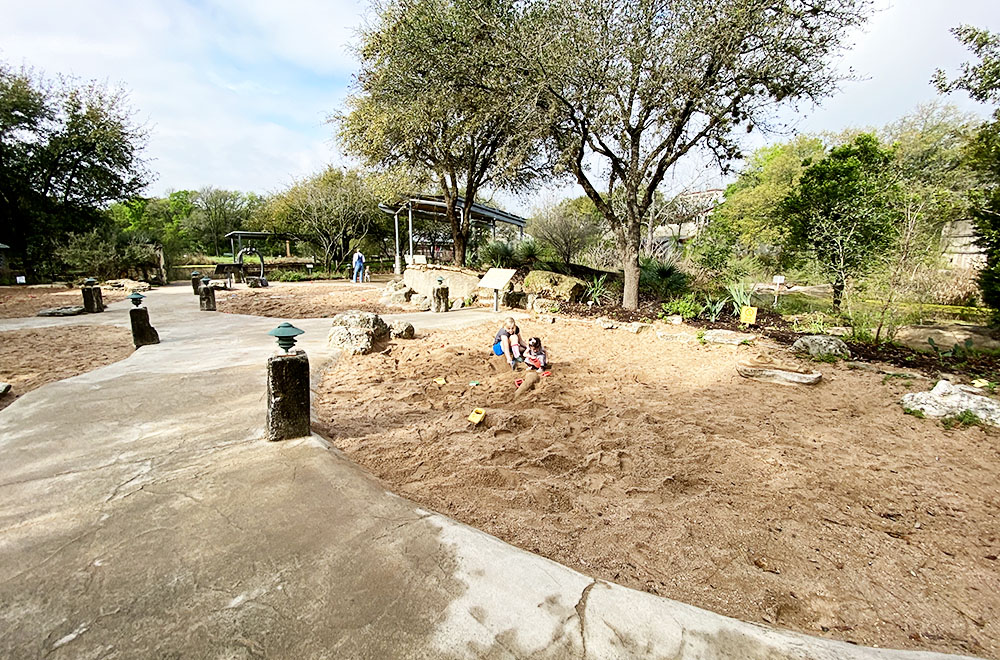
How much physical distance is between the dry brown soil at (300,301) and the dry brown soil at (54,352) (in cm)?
285

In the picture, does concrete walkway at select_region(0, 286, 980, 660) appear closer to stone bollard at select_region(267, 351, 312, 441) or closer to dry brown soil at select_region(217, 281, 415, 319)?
stone bollard at select_region(267, 351, 312, 441)

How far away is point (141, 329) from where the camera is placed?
599cm

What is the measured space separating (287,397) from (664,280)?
9.95 metres

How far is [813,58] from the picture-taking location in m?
7.48

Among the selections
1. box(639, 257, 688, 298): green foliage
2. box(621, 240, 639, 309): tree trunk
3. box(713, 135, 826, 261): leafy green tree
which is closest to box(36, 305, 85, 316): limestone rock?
box(621, 240, 639, 309): tree trunk

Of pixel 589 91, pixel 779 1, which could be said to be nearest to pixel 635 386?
pixel 589 91

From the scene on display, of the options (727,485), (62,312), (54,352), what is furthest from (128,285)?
(727,485)

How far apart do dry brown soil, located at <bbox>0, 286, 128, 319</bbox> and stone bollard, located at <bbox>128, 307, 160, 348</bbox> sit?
5943 millimetres

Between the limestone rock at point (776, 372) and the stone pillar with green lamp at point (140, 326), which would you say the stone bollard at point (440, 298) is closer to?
the stone pillar with green lamp at point (140, 326)

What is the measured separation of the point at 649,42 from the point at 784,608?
27.8 ft

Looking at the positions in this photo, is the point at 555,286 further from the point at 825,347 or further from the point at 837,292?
the point at 825,347

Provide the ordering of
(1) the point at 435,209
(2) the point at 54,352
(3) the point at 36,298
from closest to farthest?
(2) the point at 54,352
(3) the point at 36,298
(1) the point at 435,209

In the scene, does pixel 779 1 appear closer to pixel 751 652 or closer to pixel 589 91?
pixel 589 91

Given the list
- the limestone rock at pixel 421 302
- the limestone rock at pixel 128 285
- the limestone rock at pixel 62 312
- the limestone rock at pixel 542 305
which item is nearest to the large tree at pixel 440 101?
the limestone rock at pixel 542 305
